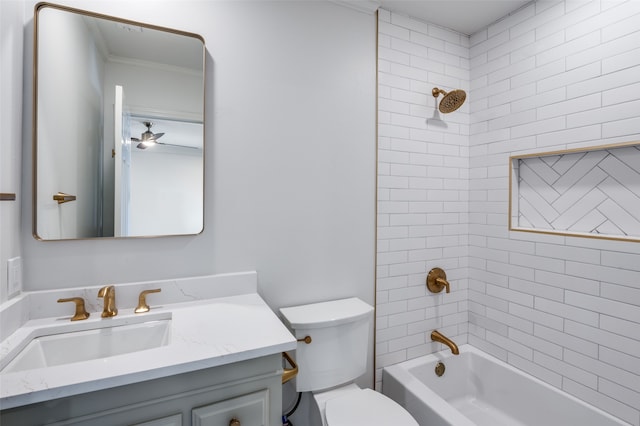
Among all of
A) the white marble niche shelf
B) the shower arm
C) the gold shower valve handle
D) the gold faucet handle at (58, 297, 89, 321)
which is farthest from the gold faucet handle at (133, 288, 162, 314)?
the white marble niche shelf

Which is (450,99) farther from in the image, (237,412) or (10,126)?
(10,126)

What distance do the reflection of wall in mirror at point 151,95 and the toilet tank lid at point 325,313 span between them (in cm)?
63

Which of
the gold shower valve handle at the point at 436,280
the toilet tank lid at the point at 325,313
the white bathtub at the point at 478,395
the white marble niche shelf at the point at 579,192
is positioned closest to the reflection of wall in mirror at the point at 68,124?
the toilet tank lid at the point at 325,313

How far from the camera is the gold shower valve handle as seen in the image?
80.1 inches

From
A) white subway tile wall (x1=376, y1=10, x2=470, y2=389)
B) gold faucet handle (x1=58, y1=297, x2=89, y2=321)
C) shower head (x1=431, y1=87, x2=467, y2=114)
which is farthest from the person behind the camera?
white subway tile wall (x1=376, y1=10, x2=470, y2=389)

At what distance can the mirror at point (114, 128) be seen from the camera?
46.6 inches

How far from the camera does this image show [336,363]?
151 cm

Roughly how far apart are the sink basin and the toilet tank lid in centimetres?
56

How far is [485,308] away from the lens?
2.10 m

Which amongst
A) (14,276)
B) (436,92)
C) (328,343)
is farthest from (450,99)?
(14,276)

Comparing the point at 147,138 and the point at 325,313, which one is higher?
the point at 147,138

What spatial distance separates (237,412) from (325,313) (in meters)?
0.66

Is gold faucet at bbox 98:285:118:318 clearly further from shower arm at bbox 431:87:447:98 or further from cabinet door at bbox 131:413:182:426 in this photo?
shower arm at bbox 431:87:447:98

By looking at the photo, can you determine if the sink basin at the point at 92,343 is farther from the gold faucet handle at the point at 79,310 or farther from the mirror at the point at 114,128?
the mirror at the point at 114,128
